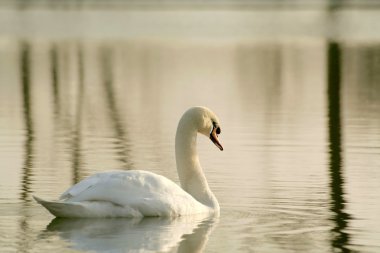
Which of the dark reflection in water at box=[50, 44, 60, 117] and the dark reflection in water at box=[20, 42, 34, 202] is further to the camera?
the dark reflection in water at box=[50, 44, 60, 117]

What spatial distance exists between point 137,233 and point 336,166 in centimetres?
449

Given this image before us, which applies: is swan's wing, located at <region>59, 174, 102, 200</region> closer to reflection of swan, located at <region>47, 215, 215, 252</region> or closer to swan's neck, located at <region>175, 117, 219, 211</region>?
Answer: reflection of swan, located at <region>47, 215, 215, 252</region>

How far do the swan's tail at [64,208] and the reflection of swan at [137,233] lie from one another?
0.06 meters

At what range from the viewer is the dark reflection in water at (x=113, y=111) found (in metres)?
15.6

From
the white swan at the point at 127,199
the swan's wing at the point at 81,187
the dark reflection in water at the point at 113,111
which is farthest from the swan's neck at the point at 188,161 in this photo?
the dark reflection in water at the point at 113,111

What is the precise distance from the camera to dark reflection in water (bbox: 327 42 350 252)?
431 inches

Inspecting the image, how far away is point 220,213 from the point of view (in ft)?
39.6

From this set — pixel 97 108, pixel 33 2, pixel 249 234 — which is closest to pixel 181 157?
pixel 249 234

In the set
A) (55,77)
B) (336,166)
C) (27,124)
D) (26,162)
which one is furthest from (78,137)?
(55,77)

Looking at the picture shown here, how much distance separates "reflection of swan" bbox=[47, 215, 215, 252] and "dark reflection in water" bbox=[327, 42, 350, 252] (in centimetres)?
98

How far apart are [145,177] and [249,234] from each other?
3.88ft

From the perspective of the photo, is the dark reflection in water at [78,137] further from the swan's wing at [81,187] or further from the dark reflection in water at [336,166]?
the dark reflection in water at [336,166]

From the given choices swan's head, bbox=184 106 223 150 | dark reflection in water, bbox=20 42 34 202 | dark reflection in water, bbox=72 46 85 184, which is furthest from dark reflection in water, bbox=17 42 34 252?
swan's head, bbox=184 106 223 150

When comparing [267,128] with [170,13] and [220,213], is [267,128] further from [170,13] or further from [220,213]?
[170,13]
